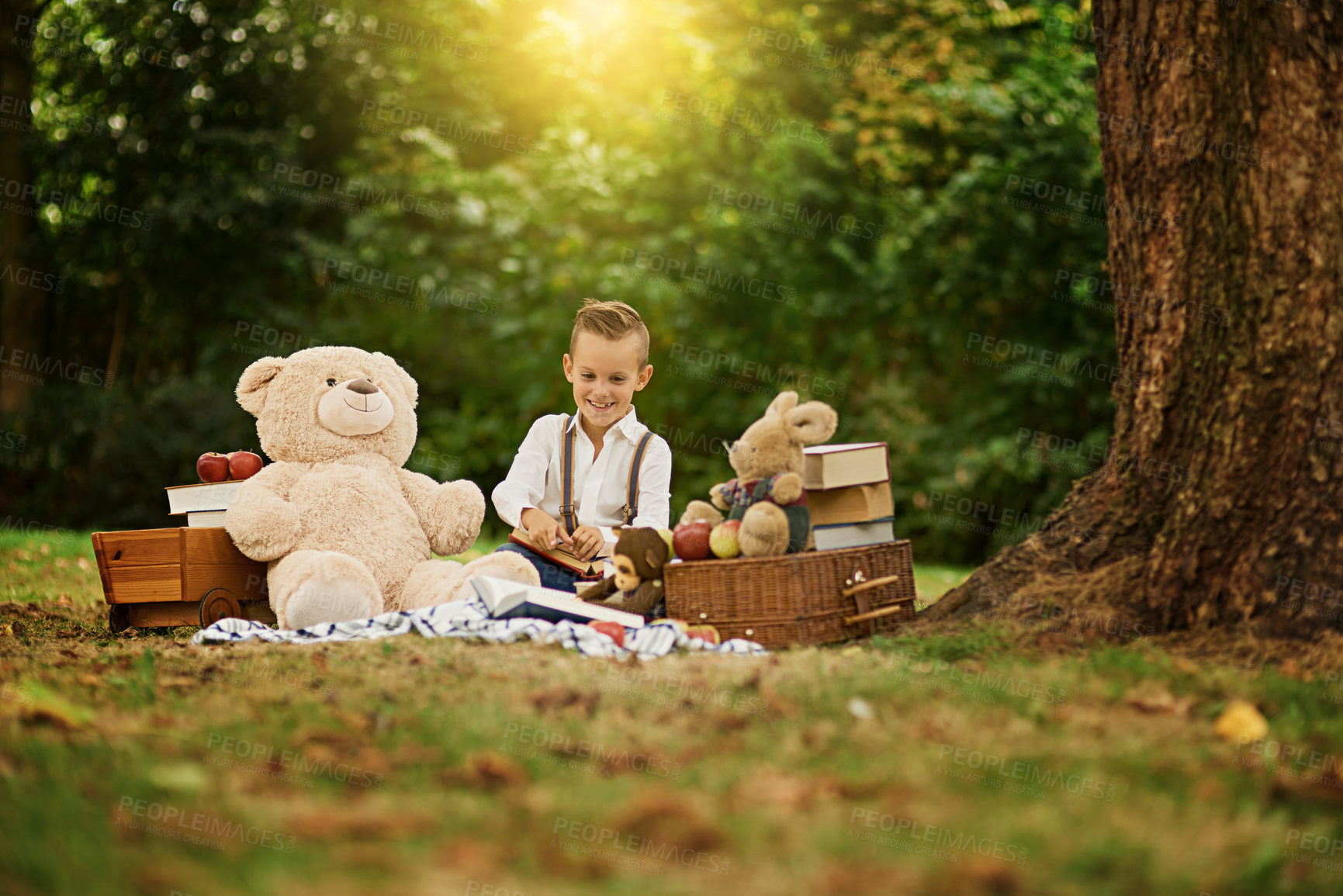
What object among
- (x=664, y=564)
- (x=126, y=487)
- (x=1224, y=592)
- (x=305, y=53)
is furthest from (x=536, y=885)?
(x=305, y=53)

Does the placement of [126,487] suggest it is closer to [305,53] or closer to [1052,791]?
[305,53]

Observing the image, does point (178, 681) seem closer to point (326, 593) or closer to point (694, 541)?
point (326, 593)

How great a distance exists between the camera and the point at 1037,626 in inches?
134

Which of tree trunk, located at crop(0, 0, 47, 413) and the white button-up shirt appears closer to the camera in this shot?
the white button-up shirt

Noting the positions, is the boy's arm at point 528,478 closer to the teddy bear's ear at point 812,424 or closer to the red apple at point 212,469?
the red apple at point 212,469

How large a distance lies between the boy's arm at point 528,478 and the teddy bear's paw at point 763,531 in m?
1.23

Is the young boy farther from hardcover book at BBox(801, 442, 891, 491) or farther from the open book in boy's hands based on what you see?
hardcover book at BBox(801, 442, 891, 491)

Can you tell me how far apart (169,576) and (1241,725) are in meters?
3.72

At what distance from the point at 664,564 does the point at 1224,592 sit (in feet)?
6.15

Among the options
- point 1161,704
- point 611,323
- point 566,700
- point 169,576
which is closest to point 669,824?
point 566,700

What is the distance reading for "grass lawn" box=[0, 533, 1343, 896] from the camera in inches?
69.5

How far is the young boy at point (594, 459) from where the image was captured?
14.6 feet

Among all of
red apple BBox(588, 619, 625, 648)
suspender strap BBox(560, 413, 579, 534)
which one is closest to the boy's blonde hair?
suspender strap BBox(560, 413, 579, 534)

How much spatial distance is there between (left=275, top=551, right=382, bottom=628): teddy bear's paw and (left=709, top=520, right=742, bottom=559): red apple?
1.33 m
